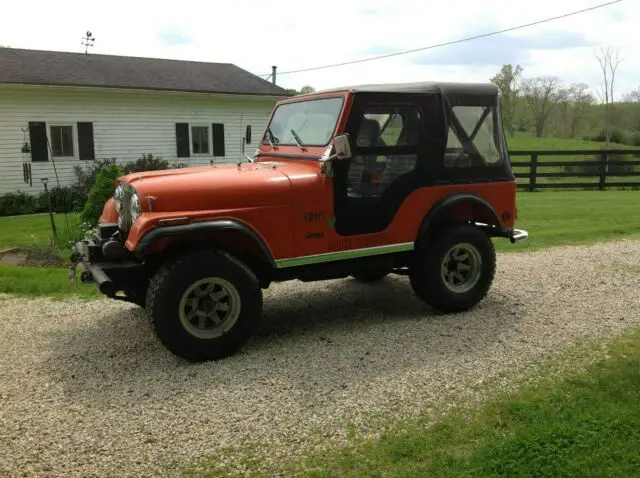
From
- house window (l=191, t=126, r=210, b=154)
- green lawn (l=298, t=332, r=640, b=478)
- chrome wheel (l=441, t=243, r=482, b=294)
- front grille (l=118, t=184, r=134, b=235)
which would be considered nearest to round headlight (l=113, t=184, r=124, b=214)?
front grille (l=118, t=184, r=134, b=235)

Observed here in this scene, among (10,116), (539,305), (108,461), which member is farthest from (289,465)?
(10,116)

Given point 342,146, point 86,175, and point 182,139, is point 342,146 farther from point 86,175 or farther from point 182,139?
point 182,139

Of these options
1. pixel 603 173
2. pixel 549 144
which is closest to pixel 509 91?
pixel 549 144

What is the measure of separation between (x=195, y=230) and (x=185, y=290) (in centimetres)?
46

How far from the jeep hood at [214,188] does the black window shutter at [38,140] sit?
42.9 ft

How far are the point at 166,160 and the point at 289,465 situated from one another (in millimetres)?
16591

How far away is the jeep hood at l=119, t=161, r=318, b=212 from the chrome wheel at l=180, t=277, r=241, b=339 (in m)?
0.59

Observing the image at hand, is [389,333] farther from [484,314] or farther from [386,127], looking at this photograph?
[386,127]

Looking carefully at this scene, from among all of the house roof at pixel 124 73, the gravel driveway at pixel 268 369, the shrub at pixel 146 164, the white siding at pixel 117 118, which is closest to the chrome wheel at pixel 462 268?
the gravel driveway at pixel 268 369

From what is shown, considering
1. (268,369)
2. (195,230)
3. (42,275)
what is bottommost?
(268,369)

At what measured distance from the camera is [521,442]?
327 centimetres

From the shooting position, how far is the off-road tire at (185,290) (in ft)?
14.4

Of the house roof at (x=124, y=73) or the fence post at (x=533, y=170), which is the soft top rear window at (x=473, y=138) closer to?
the house roof at (x=124, y=73)

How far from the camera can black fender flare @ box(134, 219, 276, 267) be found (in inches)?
168
